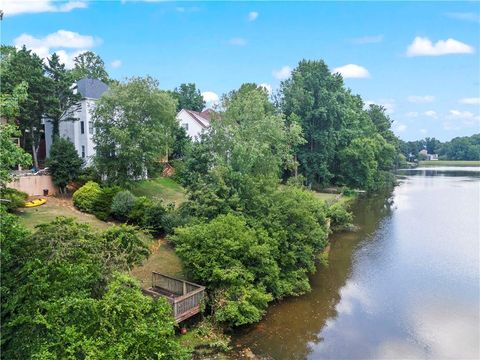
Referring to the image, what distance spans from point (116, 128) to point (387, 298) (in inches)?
771

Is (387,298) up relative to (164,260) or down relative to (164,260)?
down

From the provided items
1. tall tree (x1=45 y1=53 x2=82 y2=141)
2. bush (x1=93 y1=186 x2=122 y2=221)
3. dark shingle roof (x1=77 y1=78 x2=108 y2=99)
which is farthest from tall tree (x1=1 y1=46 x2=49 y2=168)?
bush (x1=93 y1=186 x2=122 y2=221)

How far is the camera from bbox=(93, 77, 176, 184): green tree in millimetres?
28281

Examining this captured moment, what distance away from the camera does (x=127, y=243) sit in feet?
45.3

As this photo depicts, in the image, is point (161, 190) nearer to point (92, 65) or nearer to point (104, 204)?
point (104, 204)

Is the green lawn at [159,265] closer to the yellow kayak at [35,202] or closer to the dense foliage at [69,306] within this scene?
the dense foliage at [69,306]

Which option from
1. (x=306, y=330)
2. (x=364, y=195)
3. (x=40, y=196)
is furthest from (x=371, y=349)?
(x=364, y=195)

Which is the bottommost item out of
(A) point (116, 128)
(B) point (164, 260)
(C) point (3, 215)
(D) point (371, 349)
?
(D) point (371, 349)

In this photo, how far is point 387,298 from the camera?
19562 millimetres

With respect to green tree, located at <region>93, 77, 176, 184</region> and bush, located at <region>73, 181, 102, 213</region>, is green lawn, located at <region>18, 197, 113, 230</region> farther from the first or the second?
green tree, located at <region>93, 77, 176, 184</region>

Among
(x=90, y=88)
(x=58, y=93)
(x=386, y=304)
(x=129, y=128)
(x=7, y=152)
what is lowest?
(x=386, y=304)

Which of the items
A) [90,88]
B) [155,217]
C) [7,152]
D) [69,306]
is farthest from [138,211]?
[90,88]

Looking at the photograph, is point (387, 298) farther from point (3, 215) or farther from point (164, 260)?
point (3, 215)

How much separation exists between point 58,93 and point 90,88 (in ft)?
14.7
